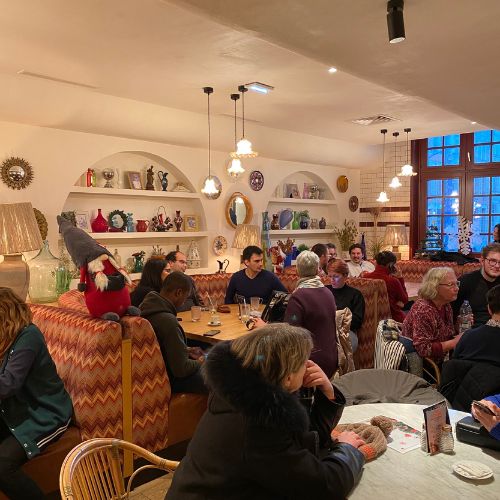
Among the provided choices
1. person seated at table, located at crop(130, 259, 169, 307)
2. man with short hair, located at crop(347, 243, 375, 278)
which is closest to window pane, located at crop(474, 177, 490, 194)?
man with short hair, located at crop(347, 243, 375, 278)

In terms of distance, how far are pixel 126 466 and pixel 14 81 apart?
11.9 feet

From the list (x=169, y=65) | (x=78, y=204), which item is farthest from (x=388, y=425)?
(x=78, y=204)

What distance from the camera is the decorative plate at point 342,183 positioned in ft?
31.9

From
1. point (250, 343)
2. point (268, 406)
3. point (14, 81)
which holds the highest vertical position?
point (14, 81)

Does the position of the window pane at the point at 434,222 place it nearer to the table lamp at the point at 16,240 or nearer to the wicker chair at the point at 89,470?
the table lamp at the point at 16,240

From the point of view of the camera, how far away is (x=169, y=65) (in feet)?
→ 15.1

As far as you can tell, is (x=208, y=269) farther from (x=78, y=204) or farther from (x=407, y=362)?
(x=407, y=362)

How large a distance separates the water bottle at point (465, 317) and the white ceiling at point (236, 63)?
171 cm

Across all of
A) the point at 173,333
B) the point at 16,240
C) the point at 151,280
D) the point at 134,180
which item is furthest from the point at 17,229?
the point at 134,180

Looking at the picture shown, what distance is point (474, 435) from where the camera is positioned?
194 centimetres

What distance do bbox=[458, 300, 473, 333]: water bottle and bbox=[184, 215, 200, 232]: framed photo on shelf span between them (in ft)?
13.9

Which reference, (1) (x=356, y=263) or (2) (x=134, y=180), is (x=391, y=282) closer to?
(1) (x=356, y=263)

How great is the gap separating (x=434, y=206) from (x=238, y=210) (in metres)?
3.70

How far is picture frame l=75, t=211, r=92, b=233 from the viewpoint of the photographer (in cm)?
631
